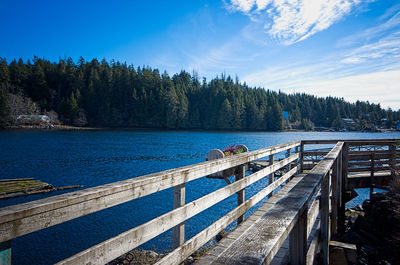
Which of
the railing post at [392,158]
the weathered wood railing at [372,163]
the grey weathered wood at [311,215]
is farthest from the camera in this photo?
the railing post at [392,158]

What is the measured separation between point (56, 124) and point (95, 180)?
3264 inches

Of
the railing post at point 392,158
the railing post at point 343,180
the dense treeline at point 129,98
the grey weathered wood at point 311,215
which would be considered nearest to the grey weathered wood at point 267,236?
the grey weathered wood at point 311,215

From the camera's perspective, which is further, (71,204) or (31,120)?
(31,120)

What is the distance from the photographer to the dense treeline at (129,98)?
10500cm

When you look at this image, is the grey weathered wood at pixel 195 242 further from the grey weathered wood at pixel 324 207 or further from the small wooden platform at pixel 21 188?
the small wooden platform at pixel 21 188

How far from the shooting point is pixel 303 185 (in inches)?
66.8

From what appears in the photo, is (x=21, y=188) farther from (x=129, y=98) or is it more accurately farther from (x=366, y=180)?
(x=129, y=98)

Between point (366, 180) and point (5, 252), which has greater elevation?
point (5, 252)

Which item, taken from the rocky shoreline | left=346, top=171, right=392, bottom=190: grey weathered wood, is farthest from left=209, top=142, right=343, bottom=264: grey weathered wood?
left=346, top=171, right=392, bottom=190: grey weathered wood

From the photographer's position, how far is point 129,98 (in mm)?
114875

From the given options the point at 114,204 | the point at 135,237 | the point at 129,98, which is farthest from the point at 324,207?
the point at 129,98

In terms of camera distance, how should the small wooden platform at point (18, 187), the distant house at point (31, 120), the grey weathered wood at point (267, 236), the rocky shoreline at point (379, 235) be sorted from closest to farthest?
the grey weathered wood at point (267, 236) < the rocky shoreline at point (379, 235) < the small wooden platform at point (18, 187) < the distant house at point (31, 120)

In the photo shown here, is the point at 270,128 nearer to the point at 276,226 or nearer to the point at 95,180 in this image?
the point at 95,180

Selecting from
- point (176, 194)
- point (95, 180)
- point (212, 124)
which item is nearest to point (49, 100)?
point (212, 124)
